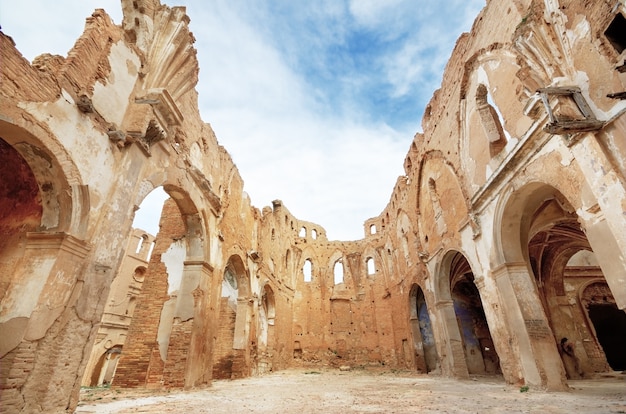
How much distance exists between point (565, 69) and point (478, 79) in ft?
11.8

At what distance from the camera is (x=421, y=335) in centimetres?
1451

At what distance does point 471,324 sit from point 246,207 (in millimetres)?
11970

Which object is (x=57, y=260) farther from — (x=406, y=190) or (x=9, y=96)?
(x=406, y=190)

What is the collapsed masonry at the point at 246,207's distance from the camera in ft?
14.1

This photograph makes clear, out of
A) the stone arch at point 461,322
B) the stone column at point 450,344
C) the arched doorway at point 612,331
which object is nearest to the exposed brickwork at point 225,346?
the stone column at point 450,344

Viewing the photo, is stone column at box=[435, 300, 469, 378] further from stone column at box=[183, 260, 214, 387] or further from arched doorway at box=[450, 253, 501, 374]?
stone column at box=[183, 260, 214, 387]

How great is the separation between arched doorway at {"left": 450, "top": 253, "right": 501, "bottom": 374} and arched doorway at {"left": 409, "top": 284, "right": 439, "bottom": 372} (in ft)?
4.78

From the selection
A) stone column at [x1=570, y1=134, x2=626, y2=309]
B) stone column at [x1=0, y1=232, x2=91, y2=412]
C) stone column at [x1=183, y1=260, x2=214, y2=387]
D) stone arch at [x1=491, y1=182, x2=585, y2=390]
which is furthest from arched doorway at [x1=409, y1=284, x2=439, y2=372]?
stone column at [x1=0, y1=232, x2=91, y2=412]

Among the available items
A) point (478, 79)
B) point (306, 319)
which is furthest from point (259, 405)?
point (306, 319)

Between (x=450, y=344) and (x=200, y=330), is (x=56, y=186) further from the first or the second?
(x=450, y=344)

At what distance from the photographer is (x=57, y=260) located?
14.2 feet

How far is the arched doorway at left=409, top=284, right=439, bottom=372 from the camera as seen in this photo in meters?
13.9

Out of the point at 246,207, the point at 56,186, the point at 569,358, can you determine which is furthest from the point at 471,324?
the point at 56,186

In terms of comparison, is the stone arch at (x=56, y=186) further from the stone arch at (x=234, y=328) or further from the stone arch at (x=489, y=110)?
the stone arch at (x=489, y=110)
